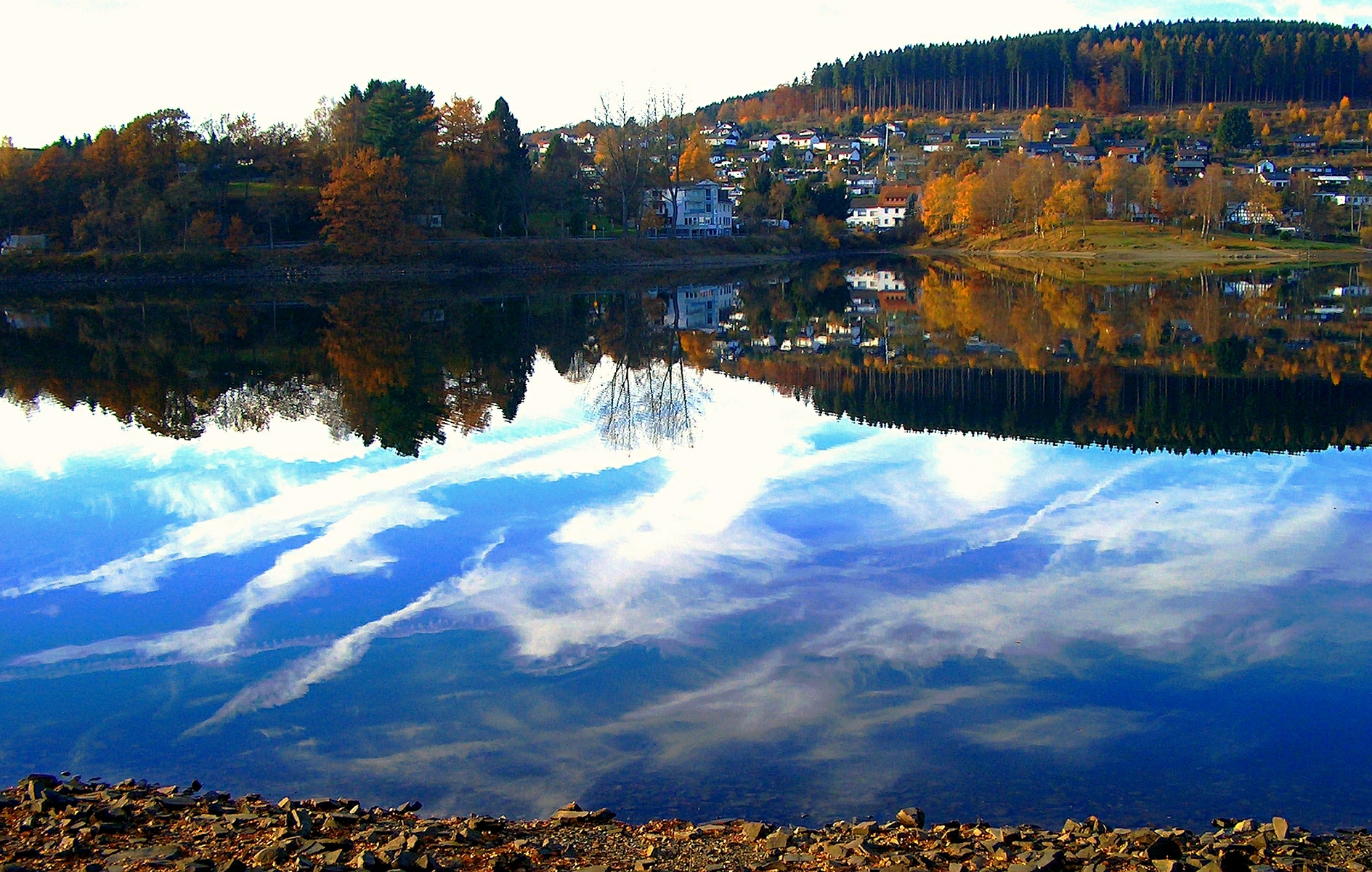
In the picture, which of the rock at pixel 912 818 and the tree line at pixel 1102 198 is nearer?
the rock at pixel 912 818

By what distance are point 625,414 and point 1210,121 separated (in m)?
142

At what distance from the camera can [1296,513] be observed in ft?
44.6

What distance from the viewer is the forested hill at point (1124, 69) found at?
15012cm

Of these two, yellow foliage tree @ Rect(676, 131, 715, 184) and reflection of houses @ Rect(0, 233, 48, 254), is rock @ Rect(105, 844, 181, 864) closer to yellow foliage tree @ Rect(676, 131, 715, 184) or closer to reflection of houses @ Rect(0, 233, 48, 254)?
reflection of houses @ Rect(0, 233, 48, 254)

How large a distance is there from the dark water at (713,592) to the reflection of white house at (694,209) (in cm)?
6006

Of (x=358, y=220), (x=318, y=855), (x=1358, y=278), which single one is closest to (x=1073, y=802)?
(x=318, y=855)

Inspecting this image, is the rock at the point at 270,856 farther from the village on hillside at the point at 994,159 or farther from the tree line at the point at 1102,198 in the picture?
the tree line at the point at 1102,198

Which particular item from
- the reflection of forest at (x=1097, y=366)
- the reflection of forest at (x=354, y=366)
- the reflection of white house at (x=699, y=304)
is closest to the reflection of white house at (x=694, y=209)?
the reflection of white house at (x=699, y=304)

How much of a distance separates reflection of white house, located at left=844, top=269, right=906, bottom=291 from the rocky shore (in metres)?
46.9

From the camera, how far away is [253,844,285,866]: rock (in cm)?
548

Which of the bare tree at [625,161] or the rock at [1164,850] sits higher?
the bare tree at [625,161]

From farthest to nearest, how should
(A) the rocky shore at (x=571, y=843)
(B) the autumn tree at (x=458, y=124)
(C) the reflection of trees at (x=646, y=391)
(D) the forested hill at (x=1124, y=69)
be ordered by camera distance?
(D) the forested hill at (x=1124, y=69), (B) the autumn tree at (x=458, y=124), (C) the reflection of trees at (x=646, y=391), (A) the rocky shore at (x=571, y=843)

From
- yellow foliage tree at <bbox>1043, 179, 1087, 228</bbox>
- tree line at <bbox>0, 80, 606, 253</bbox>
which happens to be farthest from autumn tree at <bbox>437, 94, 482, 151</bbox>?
yellow foliage tree at <bbox>1043, 179, 1087, 228</bbox>

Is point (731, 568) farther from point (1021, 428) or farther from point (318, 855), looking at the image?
point (1021, 428)
